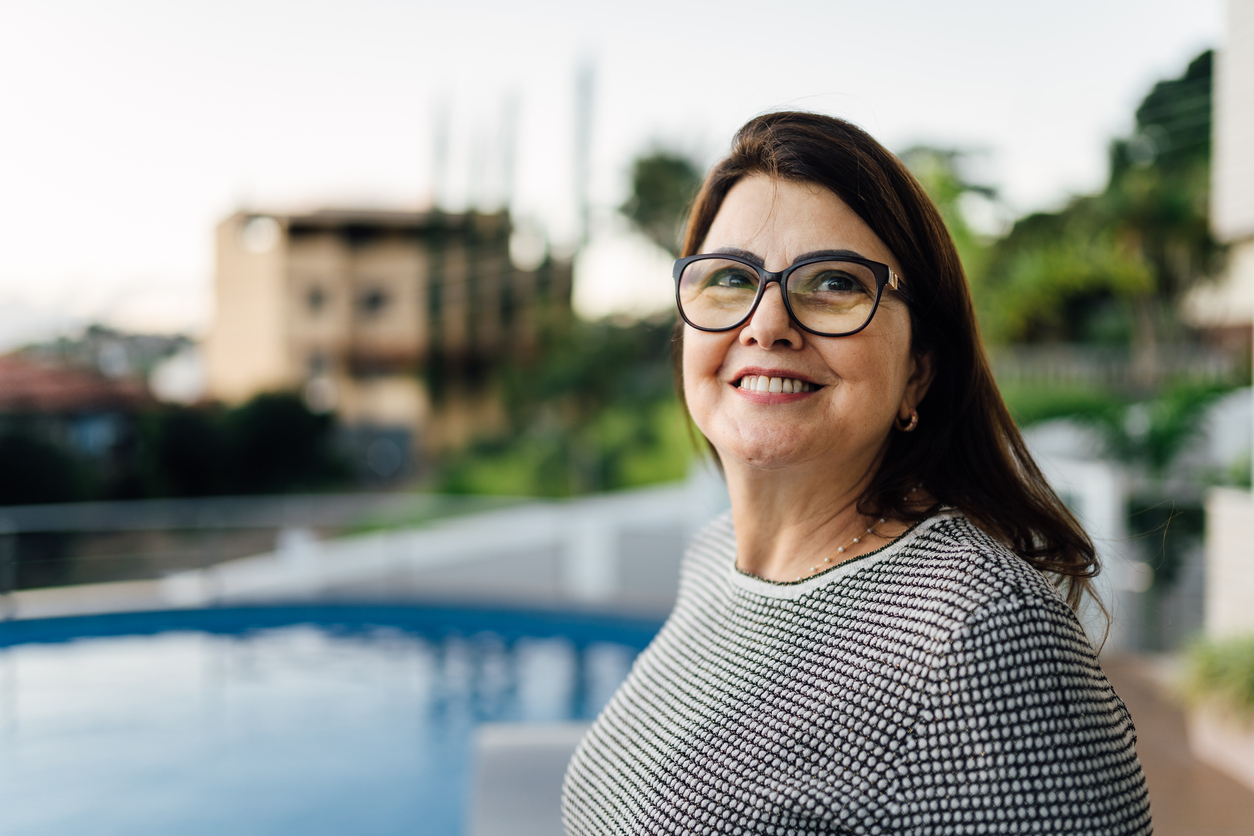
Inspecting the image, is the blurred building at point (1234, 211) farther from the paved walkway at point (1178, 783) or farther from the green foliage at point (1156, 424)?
the green foliage at point (1156, 424)

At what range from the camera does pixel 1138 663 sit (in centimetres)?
534

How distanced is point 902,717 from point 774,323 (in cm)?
41

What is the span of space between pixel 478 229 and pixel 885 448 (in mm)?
16955

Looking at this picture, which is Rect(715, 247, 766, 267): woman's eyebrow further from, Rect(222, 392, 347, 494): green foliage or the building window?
the building window

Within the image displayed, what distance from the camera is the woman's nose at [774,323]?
3.33ft

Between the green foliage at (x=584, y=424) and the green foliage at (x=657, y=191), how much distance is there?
2173mm

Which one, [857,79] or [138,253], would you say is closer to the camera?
[857,79]

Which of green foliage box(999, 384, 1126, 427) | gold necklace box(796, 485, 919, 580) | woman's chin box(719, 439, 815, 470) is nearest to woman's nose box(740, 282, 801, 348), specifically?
woman's chin box(719, 439, 815, 470)

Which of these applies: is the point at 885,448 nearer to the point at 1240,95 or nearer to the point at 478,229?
the point at 1240,95

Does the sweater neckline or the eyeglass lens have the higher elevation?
the eyeglass lens

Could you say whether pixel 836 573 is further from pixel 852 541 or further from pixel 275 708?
pixel 275 708

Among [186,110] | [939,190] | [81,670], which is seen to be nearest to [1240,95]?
[939,190]

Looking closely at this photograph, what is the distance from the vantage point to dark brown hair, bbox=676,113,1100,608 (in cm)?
101

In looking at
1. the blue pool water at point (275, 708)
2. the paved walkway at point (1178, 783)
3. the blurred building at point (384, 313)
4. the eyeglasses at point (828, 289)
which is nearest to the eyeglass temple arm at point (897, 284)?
the eyeglasses at point (828, 289)
